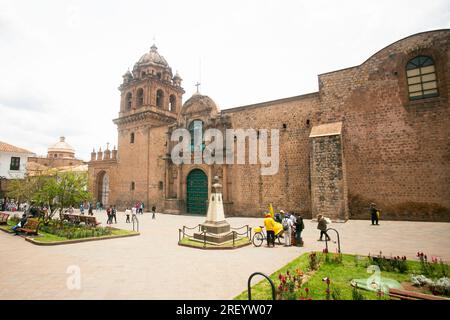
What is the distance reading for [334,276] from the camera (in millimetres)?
5629

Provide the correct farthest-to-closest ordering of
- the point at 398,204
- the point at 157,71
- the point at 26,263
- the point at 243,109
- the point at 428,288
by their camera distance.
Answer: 1. the point at 157,71
2. the point at 243,109
3. the point at 398,204
4. the point at 26,263
5. the point at 428,288

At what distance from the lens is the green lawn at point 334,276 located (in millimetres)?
4574

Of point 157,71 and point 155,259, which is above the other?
point 157,71

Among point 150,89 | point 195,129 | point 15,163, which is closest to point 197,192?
point 195,129

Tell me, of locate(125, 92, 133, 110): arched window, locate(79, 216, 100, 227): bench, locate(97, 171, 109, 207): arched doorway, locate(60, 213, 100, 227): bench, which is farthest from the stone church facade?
locate(97, 171, 109, 207): arched doorway

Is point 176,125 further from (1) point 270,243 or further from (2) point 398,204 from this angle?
(2) point 398,204

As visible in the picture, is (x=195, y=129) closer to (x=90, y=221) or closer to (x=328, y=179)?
(x=90, y=221)

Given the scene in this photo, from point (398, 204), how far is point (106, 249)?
15.4 metres

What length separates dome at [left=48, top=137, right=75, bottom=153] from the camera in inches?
2217

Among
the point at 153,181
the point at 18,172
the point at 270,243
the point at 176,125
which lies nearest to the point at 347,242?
the point at 270,243

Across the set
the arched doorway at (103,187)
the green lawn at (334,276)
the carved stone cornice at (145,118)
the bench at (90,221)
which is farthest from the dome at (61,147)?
the green lawn at (334,276)

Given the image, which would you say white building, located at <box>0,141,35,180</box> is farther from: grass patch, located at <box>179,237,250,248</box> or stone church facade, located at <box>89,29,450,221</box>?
grass patch, located at <box>179,237,250,248</box>

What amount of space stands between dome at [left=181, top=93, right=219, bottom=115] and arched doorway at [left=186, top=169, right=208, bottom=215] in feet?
18.2
